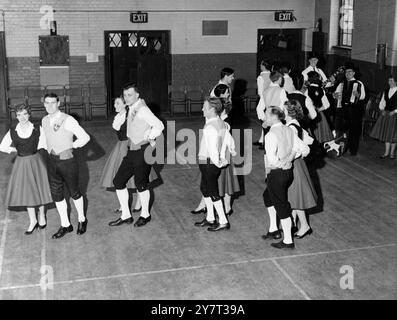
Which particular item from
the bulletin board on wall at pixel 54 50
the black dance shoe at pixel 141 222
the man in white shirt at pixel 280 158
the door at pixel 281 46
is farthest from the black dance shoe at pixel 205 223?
the door at pixel 281 46

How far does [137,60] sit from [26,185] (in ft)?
26.3

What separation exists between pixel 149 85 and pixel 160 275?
9.12 metres

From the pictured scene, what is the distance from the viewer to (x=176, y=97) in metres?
14.4

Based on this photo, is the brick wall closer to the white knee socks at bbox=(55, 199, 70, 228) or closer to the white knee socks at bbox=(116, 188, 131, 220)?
the white knee socks at bbox=(116, 188, 131, 220)

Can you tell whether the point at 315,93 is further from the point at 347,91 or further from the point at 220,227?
the point at 220,227

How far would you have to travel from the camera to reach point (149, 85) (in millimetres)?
14383

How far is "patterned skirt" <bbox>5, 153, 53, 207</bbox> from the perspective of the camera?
6582 mm

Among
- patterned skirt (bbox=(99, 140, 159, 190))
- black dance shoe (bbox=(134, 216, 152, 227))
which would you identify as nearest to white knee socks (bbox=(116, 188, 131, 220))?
black dance shoe (bbox=(134, 216, 152, 227))

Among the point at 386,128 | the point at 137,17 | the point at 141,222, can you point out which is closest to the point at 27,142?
the point at 141,222

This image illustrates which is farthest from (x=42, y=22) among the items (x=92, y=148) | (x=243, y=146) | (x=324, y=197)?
(x=324, y=197)

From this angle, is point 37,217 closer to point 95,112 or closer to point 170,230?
point 170,230

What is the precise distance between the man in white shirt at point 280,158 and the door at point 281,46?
29.8 ft

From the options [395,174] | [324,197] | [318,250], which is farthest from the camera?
[395,174]

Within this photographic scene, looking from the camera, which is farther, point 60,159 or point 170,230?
point 170,230
